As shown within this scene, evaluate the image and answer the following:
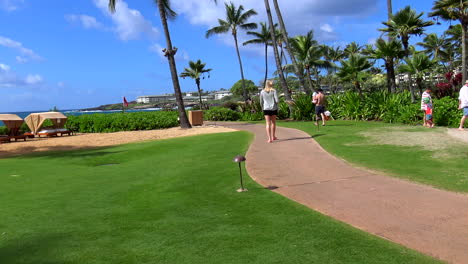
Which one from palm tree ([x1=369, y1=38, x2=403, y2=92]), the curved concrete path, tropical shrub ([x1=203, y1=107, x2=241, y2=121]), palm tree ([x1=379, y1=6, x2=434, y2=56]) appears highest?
palm tree ([x1=379, y1=6, x2=434, y2=56])

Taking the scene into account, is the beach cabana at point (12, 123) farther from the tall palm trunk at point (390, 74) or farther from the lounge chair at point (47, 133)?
the tall palm trunk at point (390, 74)

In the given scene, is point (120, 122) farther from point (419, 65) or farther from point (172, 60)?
point (419, 65)

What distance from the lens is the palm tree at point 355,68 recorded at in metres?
22.1

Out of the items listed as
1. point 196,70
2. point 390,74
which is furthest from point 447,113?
point 196,70

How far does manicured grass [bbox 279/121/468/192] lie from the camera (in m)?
6.39

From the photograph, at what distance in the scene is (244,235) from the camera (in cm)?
403

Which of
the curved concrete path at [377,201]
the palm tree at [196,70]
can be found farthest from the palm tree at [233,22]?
the curved concrete path at [377,201]

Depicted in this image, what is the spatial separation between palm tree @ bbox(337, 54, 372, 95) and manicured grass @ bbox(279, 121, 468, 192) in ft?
34.8

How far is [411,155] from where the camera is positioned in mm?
8492

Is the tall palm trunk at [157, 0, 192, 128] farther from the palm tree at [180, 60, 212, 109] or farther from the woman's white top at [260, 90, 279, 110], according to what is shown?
the palm tree at [180, 60, 212, 109]

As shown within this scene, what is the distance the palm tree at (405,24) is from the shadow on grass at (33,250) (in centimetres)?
2382

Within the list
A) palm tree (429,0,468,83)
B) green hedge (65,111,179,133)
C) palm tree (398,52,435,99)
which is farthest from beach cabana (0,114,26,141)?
palm tree (429,0,468,83)

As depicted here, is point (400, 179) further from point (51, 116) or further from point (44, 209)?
point (51, 116)

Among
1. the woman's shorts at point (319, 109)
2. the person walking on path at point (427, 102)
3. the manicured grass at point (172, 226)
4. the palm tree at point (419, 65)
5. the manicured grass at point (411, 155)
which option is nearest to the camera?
the manicured grass at point (172, 226)
